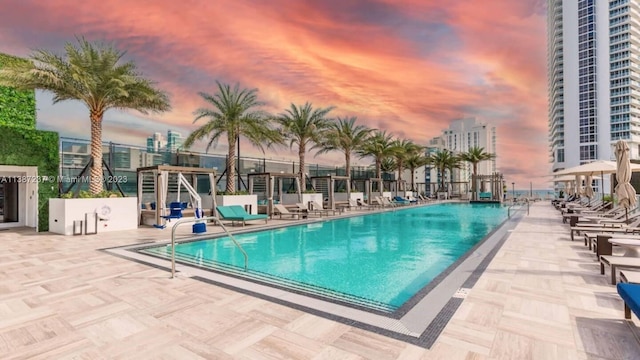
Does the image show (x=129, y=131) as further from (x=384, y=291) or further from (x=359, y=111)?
(x=384, y=291)

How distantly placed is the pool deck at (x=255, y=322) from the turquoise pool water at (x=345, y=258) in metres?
1.12

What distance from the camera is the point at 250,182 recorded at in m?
18.2

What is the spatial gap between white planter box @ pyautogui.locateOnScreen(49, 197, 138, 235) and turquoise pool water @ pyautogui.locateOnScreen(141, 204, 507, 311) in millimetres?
4334

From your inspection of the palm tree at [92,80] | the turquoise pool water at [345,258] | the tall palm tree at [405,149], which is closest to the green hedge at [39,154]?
the palm tree at [92,80]

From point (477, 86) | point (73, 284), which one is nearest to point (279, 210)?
point (73, 284)

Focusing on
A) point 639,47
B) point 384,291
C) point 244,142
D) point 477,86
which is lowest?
point 384,291

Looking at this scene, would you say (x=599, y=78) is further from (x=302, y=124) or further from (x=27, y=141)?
(x=27, y=141)

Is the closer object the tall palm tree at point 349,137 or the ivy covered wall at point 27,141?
the ivy covered wall at point 27,141

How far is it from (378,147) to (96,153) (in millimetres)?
20990

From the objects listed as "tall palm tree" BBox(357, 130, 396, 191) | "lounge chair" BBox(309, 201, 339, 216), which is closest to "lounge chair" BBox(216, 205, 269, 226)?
"lounge chair" BBox(309, 201, 339, 216)

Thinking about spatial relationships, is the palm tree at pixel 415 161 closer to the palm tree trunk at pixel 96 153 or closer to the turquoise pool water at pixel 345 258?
the turquoise pool water at pixel 345 258

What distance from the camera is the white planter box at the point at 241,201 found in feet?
49.6

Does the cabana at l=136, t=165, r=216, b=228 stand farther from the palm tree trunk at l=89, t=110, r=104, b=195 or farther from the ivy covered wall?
the ivy covered wall

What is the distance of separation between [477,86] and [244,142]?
18525 millimetres
